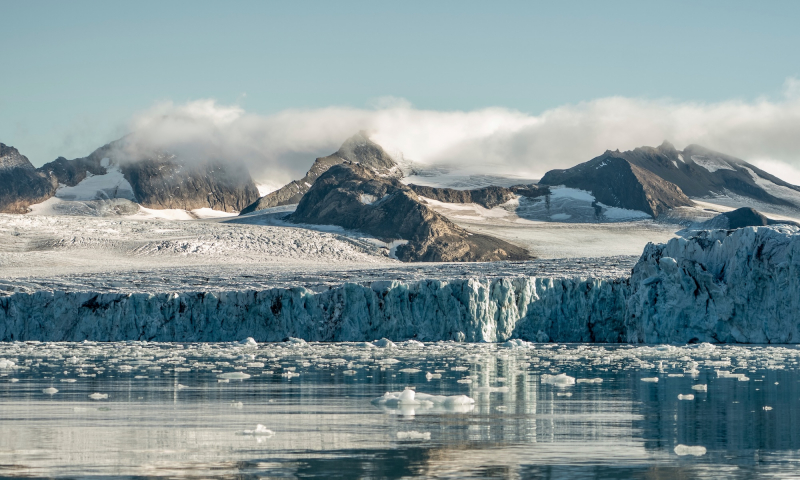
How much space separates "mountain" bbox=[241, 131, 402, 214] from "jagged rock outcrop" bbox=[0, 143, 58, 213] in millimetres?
43334

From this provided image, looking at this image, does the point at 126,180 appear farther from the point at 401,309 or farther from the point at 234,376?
the point at 234,376

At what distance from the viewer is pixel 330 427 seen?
442 inches

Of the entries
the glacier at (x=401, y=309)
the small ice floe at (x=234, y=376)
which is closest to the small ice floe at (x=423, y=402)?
the small ice floe at (x=234, y=376)

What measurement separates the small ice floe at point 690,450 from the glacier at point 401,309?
22.4 metres

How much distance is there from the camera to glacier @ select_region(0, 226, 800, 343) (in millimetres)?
32344

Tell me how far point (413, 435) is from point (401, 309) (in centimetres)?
2298

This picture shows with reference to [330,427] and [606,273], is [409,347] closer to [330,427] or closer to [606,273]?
[606,273]

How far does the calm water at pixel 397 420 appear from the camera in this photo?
8.62m

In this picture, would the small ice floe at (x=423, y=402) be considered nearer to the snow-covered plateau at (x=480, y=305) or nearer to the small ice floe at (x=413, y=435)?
the small ice floe at (x=413, y=435)

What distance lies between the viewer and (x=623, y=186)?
129000 millimetres

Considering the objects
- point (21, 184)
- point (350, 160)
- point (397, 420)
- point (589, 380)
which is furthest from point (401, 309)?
point (21, 184)

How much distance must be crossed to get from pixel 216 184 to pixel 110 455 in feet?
629

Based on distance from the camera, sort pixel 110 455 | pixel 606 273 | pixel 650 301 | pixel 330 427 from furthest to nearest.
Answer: pixel 606 273, pixel 650 301, pixel 330 427, pixel 110 455

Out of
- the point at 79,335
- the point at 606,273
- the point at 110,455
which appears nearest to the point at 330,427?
the point at 110,455
